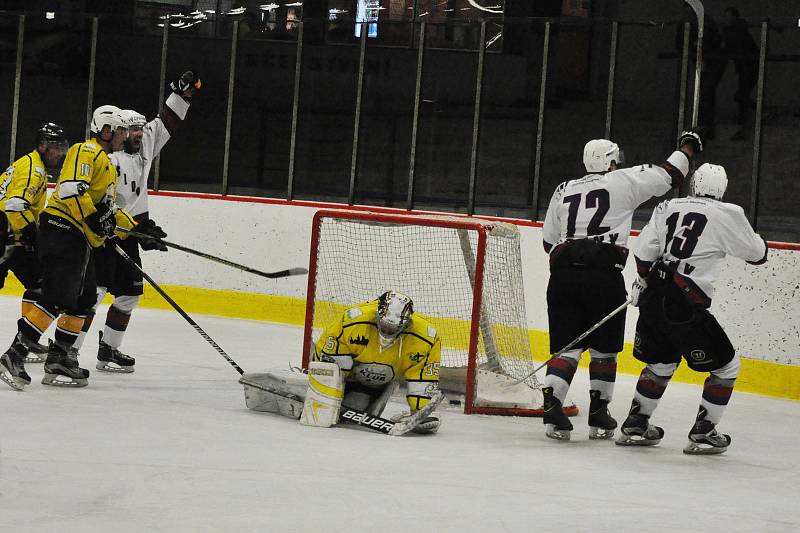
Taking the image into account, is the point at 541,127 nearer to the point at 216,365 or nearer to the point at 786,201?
the point at 786,201

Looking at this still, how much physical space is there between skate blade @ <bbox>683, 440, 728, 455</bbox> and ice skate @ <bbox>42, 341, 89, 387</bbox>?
2.65m

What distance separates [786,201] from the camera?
332 inches

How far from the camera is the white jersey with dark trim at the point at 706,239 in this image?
4.92 meters

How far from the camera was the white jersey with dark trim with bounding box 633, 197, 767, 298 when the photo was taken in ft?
16.1

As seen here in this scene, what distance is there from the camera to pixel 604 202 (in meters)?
5.18

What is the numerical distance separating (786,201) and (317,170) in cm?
357

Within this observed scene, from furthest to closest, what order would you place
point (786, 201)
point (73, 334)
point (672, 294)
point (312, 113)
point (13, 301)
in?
point (312, 113), point (13, 301), point (786, 201), point (73, 334), point (672, 294)

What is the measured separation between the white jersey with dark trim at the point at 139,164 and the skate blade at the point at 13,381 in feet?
3.90

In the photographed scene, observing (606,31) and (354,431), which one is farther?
(606,31)

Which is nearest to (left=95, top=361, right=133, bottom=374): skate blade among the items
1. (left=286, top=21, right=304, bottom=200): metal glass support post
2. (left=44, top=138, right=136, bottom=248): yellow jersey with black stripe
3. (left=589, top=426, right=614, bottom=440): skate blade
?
(left=44, top=138, right=136, bottom=248): yellow jersey with black stripe

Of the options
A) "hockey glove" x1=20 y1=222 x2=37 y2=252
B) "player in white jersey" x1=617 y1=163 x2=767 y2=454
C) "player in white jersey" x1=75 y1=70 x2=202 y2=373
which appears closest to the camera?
"player in white jersey" x1=617 y1=163 x2=767 y2=454

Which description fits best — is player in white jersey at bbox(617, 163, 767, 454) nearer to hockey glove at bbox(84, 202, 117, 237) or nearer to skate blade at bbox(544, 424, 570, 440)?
skate blade at bbox(544, 424, 570, 440)

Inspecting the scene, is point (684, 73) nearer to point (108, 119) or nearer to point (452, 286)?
point (452, 286)

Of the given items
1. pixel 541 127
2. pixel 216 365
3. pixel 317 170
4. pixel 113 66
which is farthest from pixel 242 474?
pixel 113 66
